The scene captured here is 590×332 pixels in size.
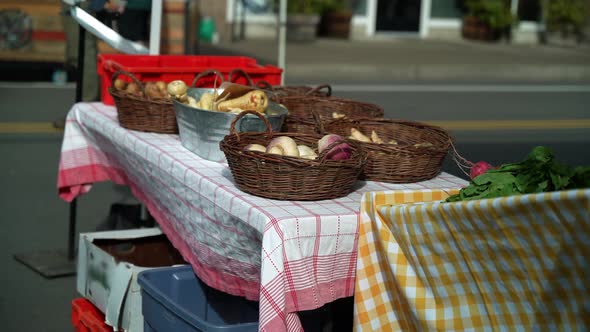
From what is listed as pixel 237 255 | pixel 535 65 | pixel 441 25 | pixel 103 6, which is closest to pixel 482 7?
pixel 441 25

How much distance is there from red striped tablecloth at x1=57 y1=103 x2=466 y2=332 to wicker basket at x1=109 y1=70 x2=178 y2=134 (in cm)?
4

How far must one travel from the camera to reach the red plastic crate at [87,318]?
3.89 meters

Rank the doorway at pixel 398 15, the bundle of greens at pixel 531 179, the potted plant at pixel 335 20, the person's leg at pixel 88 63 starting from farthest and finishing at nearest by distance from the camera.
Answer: the doorway at pixel 398 15 < the potted plant at pixel 335 20 < the person's leg at pixel 88 63 < the bundle of greens at pixel 531 179

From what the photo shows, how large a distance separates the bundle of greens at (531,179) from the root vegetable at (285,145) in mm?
565

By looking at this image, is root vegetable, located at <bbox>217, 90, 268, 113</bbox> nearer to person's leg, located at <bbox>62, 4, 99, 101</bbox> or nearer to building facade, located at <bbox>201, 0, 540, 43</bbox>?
person's leg, located at <bbox>62, 4, 99, 101</bbox>

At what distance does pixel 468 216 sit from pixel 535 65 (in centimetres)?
1329

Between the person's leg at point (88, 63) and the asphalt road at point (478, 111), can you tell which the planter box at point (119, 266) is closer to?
the asphalt road at point (478, 111)

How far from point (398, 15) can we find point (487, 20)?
6.03 feet

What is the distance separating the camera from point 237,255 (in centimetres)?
309

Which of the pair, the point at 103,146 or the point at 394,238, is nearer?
the point at 394,238

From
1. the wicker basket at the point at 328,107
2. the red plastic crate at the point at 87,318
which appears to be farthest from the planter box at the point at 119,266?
the wicker basket at the point at 328,107

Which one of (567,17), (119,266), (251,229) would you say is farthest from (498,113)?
(567,17)

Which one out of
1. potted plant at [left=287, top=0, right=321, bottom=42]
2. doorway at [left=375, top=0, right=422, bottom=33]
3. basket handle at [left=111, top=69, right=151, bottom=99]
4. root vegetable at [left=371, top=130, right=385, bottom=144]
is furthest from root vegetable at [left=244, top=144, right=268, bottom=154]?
doorway at [left=375, top=0, right=422, bottom=33]

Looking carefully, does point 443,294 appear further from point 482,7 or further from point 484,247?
point 482,7
